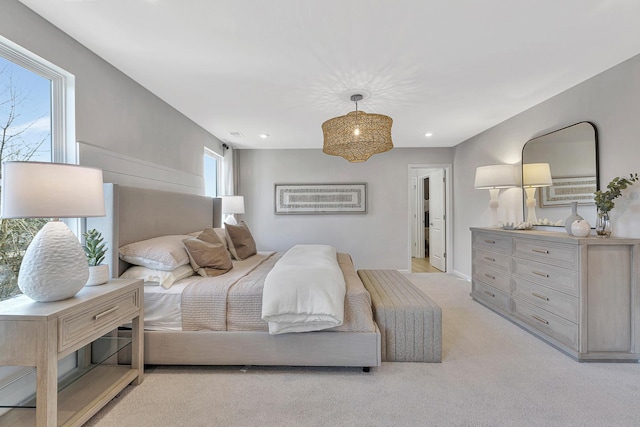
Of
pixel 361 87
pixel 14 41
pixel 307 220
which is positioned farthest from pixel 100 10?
pixel 307 220

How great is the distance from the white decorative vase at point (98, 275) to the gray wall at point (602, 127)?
12.7 ft

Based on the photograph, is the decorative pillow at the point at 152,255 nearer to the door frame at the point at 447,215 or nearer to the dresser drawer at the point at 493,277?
the dresser drawer at the point at 493,277

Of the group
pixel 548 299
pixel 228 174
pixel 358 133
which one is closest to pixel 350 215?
pixel 228 174

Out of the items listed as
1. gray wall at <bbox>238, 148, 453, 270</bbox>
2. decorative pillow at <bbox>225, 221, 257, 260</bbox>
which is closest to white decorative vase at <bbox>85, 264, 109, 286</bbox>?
decorative pillow at <bbox>225, 221, 257, 260</bbox>

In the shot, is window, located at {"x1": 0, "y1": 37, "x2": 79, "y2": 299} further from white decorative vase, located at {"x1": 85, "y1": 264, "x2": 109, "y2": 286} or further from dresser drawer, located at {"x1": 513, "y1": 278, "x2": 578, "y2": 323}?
dresser drawer, located at {"x1": 513, "y1": 278, "x2": 578, "y2": 323}

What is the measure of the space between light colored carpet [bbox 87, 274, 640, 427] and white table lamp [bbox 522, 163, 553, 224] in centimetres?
155

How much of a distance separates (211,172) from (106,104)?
2.22m

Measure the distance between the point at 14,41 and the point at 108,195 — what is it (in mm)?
973

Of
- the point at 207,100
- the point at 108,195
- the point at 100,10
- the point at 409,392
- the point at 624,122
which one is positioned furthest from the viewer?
the point at 207,100

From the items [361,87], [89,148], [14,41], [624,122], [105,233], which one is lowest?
[105,233]

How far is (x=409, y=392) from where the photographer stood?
5.81ft

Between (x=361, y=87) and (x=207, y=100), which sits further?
(x=207, y=100)

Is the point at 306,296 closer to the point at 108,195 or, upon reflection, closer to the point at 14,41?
the point at 108,195

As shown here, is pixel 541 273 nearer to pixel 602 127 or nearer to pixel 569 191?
pixel 569 191
